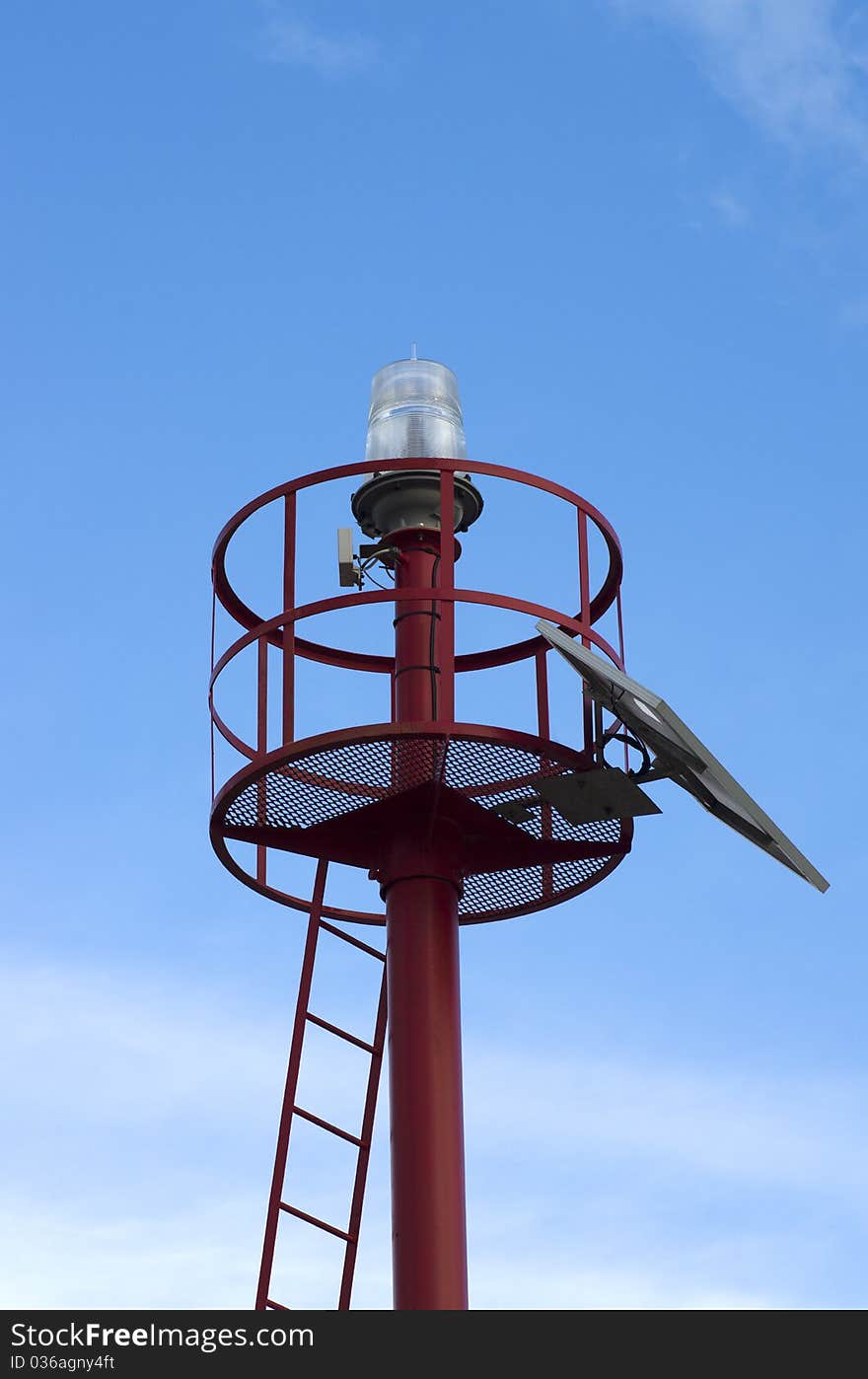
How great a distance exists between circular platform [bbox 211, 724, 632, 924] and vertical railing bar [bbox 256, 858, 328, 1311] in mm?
225

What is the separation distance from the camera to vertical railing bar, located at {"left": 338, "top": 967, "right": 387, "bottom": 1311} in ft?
53.7

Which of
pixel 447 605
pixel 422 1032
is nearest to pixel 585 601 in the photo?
pixel 447 605

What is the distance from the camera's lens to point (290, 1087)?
1636 centimetres

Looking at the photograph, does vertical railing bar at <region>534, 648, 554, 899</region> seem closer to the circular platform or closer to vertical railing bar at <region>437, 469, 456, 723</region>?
the circular platform

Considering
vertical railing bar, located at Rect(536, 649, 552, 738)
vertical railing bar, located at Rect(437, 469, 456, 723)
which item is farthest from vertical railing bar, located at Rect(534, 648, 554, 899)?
vertical railing bar, located at Rect(437, 469, 456, 723)

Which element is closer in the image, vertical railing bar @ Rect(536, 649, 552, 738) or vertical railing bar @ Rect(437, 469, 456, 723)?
vertical railing bar @ Rect(437, 469, 456, 723)

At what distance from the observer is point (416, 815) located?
660 inches

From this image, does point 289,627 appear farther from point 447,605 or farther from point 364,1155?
point 364,1155

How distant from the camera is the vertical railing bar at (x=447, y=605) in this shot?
16.0 m

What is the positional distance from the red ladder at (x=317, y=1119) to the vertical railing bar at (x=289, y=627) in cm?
146

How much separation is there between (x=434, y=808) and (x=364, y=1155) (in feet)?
8.46

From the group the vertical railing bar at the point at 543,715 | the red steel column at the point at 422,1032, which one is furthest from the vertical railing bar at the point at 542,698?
the red steel column at the point at 422,1032

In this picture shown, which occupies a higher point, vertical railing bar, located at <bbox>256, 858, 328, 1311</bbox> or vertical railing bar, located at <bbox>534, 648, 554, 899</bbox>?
vertical railing bar, located at <bbox>534, 648, 554, 899</bbox>
